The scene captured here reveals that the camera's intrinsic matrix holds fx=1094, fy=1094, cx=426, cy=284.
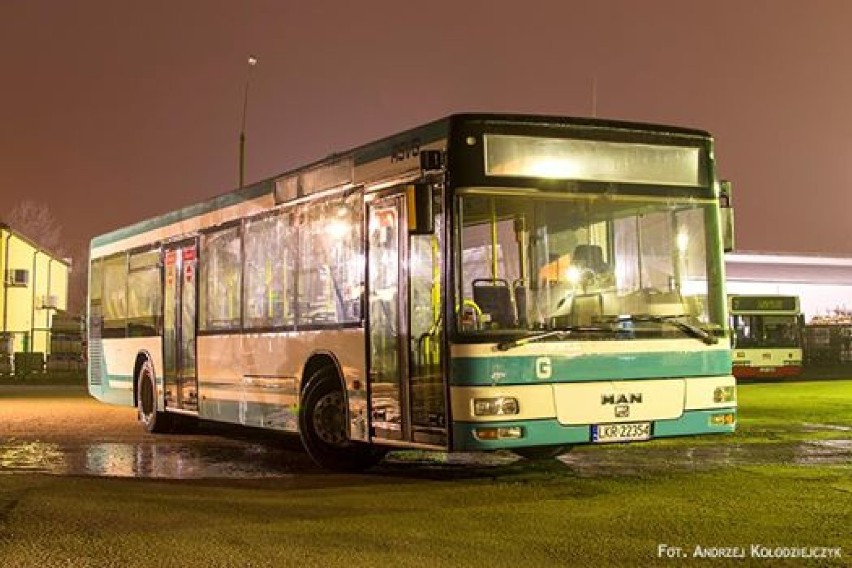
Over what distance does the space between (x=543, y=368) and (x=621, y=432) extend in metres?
1.03

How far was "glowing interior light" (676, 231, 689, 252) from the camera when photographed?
1063cm

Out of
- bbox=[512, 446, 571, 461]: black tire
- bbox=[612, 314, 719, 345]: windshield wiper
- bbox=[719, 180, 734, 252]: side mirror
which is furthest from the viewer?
bbox=[512, 446, 571, 461]: black tire

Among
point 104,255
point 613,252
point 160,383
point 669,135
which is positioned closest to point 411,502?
point 613,252

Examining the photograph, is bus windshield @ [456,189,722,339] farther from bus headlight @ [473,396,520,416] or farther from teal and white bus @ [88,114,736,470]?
bus headlight @ [473,396,520,416]

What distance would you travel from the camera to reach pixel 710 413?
10594mm

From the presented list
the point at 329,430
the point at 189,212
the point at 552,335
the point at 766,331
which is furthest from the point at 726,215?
the point at 766,331

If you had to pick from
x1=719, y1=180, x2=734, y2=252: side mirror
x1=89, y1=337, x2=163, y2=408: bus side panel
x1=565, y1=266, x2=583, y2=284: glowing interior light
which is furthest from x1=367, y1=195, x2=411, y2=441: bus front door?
x1=89, y1=337, x2=163, y2=408: bus side panel

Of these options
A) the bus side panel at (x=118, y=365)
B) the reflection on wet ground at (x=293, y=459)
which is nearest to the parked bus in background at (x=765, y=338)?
the reflection on wet ground at (x=293, y=459)

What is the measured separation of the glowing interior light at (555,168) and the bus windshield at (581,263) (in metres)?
0.19

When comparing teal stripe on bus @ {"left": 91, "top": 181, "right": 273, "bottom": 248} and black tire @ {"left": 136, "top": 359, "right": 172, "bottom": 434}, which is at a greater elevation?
teal stripe on bus @ {"left": 91, "top": 181, "right": 273, "bottom": 248}

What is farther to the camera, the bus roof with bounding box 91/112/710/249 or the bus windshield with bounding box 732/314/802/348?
the bus windshield with bounding box 732/314/802/348

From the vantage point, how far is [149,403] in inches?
687

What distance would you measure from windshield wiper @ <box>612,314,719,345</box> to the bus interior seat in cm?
108

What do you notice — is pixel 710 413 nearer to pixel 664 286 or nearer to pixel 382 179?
pixel 664 286
